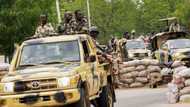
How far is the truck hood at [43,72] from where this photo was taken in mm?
13758

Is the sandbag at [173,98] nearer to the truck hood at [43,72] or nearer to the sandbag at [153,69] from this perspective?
the truck hood at [43,72]

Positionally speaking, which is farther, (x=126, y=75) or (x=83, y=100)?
(x=126, y=75)

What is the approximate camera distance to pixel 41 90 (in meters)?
13.7

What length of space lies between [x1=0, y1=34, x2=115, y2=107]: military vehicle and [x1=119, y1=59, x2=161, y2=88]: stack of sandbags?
36.5 ft

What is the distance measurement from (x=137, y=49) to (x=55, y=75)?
104 ft

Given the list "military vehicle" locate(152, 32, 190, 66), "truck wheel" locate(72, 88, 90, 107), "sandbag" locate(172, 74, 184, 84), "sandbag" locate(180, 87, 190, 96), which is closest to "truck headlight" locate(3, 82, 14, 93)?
"truck wheel" locate(72, 88, 90, 107)

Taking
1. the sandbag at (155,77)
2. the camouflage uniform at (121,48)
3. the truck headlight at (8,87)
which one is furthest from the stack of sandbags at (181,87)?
the camouflage uniform at (121,48)

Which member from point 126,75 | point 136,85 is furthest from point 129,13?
point 136,85

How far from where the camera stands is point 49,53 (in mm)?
15188

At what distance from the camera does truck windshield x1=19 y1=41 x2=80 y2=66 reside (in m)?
15.0

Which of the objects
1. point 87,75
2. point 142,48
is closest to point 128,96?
point 87,75

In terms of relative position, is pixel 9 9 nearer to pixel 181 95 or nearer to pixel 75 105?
pixel 181 95

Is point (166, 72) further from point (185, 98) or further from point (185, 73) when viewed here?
point (185, 98)

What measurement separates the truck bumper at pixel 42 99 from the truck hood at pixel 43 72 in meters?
0.35
